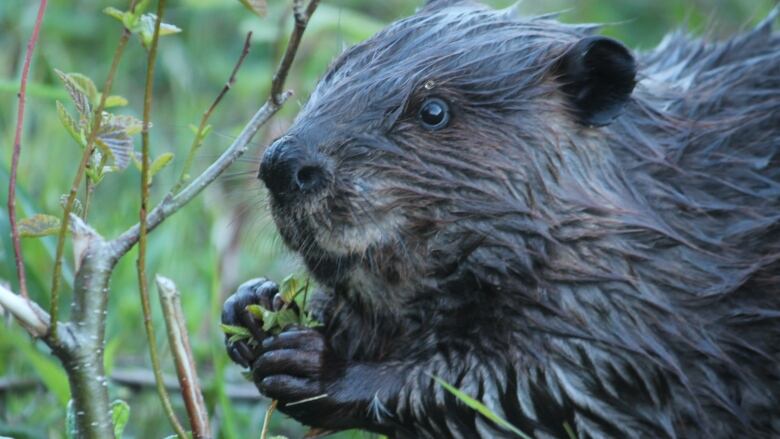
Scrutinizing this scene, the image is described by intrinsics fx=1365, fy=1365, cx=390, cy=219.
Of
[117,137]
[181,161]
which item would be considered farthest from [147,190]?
[181,161]

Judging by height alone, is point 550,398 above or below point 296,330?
below

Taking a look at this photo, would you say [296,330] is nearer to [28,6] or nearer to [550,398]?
[550,398]

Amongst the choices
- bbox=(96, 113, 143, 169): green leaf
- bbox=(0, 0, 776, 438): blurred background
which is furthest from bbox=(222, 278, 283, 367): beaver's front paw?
bbox=(96, 113, 143, 169): green leaf

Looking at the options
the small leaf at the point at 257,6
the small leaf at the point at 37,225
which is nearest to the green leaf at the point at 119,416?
the small leaf at the point at 37,225

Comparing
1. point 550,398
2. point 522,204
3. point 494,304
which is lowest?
point 550,398

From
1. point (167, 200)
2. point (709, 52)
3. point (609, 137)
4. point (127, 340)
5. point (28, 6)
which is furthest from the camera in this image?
point (28, 6)

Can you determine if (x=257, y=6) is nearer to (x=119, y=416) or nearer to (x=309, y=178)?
(x=309, y=178)

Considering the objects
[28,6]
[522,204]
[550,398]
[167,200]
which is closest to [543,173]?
[522,204]

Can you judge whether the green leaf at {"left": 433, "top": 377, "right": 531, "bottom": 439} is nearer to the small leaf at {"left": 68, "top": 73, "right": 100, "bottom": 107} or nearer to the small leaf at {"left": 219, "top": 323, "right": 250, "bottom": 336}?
the small leaf at {"left": 219, "top": 323, "right": 250, "bottom": 336}
